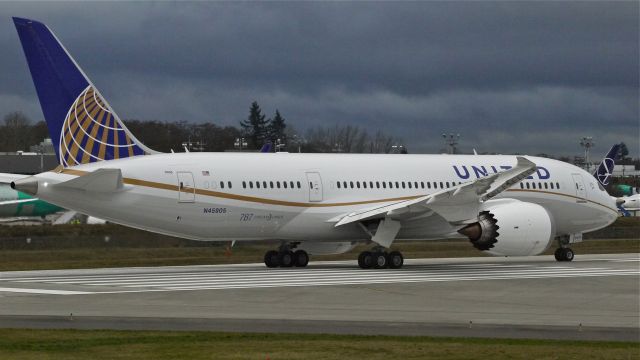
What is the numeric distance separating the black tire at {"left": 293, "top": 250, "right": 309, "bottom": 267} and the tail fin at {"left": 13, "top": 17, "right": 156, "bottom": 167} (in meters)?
8.19

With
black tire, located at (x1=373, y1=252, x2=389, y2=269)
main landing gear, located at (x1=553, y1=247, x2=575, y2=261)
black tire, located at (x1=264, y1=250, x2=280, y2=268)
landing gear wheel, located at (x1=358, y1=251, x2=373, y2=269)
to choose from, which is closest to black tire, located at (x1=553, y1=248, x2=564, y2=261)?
main landing gear, located at (x1=553, y1=247, x2=575, y2=261)

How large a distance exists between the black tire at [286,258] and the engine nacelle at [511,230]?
5921 mm

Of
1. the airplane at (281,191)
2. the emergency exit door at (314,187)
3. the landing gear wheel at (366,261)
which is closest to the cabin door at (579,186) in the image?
the airplane at (281,191)

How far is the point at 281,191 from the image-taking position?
113 ft

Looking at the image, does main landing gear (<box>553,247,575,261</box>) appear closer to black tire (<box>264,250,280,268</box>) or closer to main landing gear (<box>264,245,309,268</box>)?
main landing gear (<box>264,245,309,268</box>)

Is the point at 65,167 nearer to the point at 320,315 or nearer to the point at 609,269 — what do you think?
the point at 320,315

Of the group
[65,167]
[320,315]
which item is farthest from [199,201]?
[320,315]

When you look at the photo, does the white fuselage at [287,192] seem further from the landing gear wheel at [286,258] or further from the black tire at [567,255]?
the landing gear wheel at [286,258]

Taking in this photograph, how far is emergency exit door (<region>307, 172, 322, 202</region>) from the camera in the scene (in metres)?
35.3

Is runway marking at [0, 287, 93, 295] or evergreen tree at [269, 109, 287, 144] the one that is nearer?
runway marking at [0, 287, 93, 295]

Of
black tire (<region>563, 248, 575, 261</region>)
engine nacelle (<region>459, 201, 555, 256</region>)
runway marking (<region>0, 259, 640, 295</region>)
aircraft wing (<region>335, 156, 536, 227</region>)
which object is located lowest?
runway marking (<region>0, 259, 640, 295</region>)

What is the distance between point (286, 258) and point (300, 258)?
0.50m

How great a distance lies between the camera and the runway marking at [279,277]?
27.1 m

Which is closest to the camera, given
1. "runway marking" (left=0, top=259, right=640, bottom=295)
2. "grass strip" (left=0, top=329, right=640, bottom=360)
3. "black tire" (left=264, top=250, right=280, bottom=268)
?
"grass strip" (left=0, top=329, right=640, bottom=360)
